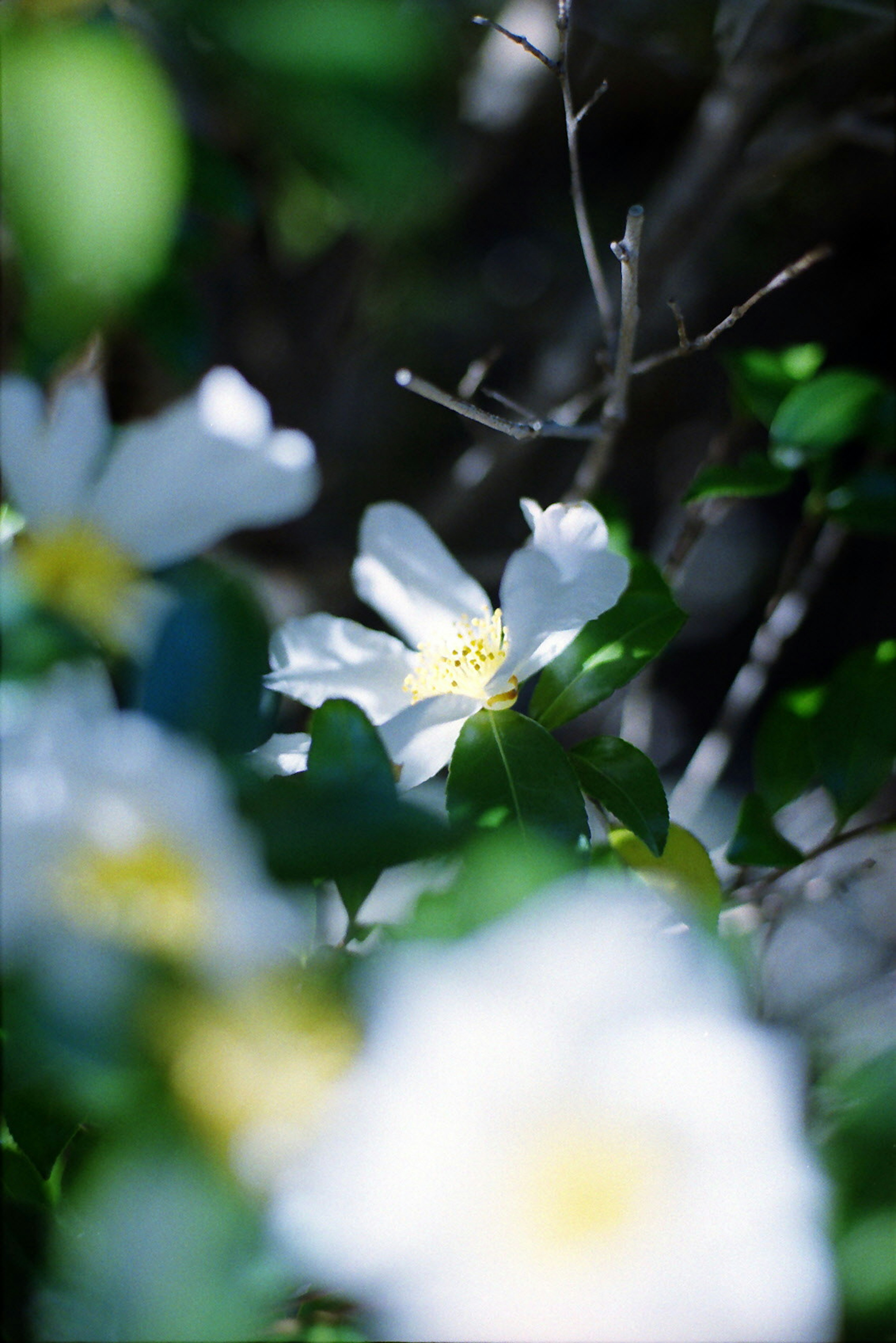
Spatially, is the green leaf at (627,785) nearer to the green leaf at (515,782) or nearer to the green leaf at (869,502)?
the green leaf at (515,782)

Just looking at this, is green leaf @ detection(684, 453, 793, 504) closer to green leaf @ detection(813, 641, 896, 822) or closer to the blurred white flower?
green leaf @ detection(813, 641, 896, 822)

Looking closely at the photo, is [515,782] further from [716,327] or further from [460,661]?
[716,327]

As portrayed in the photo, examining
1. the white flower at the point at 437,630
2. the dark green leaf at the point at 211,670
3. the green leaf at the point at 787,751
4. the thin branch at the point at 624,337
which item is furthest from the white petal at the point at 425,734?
the green leaf at the point at 787,751

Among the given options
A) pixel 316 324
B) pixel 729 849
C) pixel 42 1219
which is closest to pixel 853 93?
pixel 316 324

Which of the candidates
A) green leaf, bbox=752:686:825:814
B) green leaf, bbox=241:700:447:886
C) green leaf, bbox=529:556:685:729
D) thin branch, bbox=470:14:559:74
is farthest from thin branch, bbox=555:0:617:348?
green leaf, bbox=241:700:447:886

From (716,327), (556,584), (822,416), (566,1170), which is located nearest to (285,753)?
(556,584)

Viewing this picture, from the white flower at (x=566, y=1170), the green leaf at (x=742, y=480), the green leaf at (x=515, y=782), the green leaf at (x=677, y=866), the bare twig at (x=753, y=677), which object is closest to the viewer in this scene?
the white flower at (x=566, y=1170)
